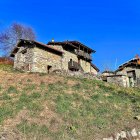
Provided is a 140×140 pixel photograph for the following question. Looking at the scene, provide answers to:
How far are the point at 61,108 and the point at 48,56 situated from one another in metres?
19.7

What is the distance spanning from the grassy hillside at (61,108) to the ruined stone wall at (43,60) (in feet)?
33.5

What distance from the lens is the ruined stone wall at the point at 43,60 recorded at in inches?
1314

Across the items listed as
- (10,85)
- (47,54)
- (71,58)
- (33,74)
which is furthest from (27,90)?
(71,58)

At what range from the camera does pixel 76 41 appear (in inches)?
1692

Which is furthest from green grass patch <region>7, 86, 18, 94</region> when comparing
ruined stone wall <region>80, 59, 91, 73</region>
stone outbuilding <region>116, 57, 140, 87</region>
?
ruined stone wall <region>80, 59, 91, 73</region>

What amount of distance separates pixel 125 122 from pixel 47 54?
20.9 metres

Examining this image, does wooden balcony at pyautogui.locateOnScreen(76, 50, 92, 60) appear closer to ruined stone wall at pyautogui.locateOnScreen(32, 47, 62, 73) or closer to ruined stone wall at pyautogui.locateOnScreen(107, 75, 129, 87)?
ruined stone wall at pyautogui.locateOnScreen(32, 47, 62, 73)

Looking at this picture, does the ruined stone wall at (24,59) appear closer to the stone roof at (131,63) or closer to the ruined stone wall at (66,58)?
the ruined stone wall at (66,58)

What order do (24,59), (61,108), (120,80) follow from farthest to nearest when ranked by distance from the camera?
(24,59)
(120,80)
(61,108)

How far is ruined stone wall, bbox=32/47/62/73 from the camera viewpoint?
33375mm

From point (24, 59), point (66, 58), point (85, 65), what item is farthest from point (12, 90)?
point (85, 65)

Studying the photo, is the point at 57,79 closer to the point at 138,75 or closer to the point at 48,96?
the point at 48,96

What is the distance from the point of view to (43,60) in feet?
113

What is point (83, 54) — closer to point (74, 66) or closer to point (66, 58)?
point (74, 66)
